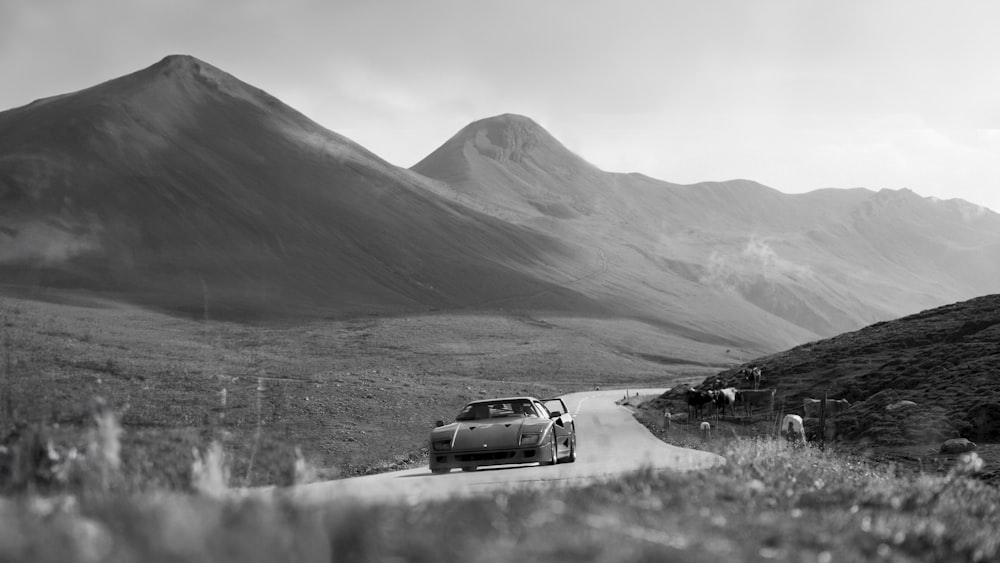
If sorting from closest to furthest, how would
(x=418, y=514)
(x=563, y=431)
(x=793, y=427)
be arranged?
(x=418, y=514) < (x=563, y=431) < (x=793, y=427)

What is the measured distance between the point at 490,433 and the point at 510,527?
45.8 feet

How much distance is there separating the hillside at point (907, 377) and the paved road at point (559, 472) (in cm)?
769

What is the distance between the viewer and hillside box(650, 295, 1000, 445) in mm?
32969

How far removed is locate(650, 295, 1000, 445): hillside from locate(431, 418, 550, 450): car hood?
51.8 feet

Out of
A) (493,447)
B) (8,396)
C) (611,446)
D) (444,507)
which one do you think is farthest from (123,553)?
(611,446)

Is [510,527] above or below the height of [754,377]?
above

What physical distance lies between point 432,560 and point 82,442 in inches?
196

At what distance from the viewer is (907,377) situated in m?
43.9

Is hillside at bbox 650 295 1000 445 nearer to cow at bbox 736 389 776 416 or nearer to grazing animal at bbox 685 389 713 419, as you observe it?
cow at bbox 736 389 776 416

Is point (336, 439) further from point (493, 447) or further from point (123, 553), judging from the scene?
point (123, 553)

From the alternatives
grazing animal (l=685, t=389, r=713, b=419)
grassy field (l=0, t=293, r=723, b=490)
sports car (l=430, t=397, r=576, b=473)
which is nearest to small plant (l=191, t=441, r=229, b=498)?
grassy field (l=0, t=293, r=723, b=490)

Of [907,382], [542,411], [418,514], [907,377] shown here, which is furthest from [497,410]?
[907,377]

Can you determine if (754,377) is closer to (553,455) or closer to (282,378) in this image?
(282,378)

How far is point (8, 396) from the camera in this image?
953 cm
